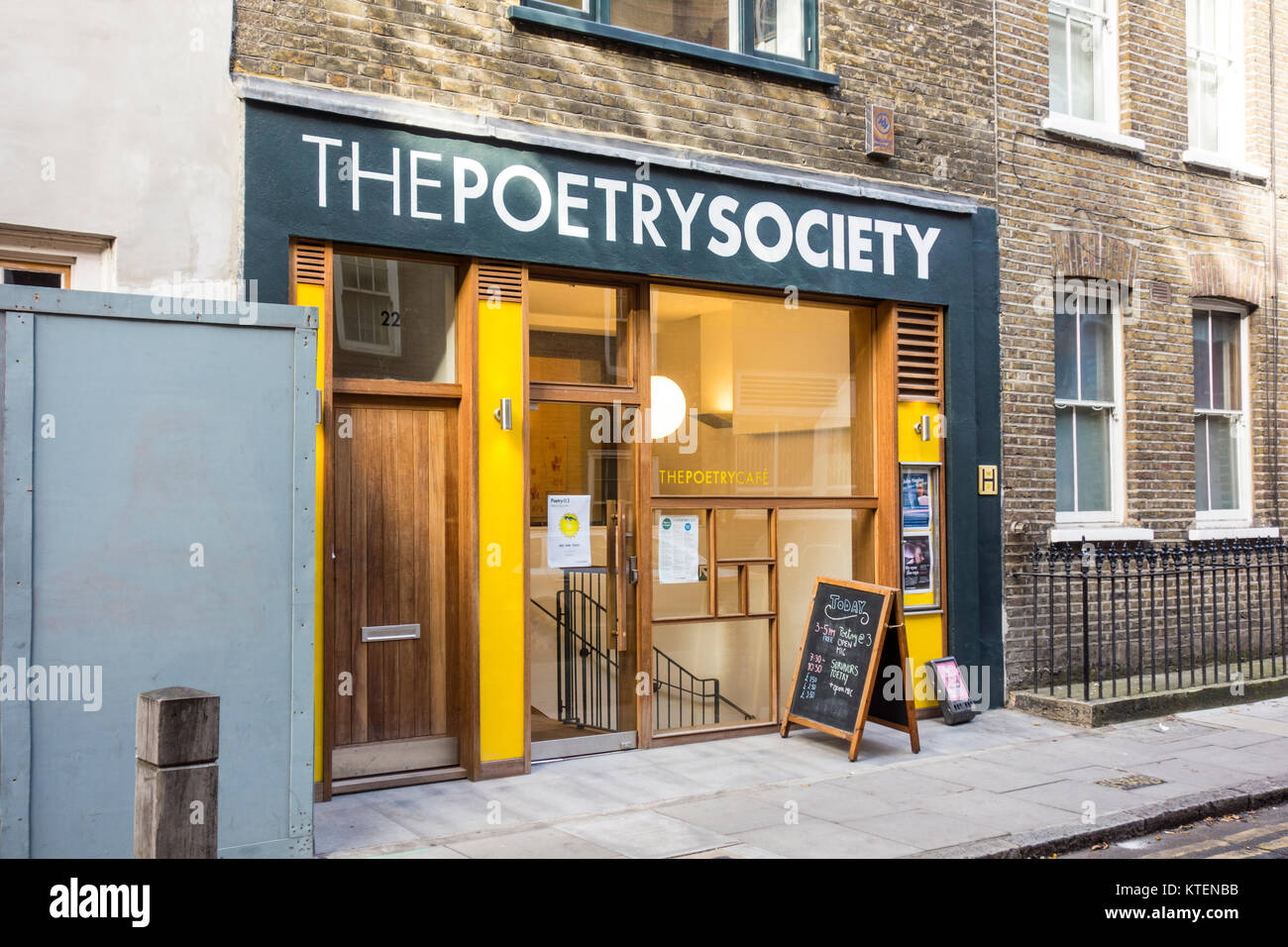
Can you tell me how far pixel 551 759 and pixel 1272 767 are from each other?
16.2ft

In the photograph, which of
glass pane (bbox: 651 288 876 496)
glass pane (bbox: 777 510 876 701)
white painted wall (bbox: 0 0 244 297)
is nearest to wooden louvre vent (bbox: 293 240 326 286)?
white painted wall (bbox: 0 0 244 297)

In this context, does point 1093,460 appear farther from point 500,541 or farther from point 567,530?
point 500,541

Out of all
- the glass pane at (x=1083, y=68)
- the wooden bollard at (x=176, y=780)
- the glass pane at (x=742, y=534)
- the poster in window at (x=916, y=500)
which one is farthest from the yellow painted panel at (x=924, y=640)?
the wooden bollard at (x=176, y=780)

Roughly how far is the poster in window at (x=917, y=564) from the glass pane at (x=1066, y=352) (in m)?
2.25

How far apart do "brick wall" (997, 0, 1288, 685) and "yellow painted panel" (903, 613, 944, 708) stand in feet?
2.57

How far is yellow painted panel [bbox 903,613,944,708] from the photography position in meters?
9.40

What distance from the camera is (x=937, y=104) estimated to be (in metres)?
9.73

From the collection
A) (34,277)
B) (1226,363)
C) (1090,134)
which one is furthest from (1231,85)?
(34,277)

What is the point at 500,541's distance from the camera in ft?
24.6

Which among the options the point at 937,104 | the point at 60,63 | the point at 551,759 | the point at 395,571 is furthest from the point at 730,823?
the point at 937,104

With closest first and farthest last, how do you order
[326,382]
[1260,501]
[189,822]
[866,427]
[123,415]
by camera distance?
[189,822] → [123,415] → [326,382] → [866,427] → [1260,501]

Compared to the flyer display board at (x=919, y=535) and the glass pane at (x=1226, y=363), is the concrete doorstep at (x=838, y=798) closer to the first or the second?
the flyer display board at (x=919, y=535)

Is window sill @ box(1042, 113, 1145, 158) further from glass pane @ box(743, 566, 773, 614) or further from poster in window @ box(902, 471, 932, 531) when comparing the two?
glass pane @ box(743, 566, 773, 614)
